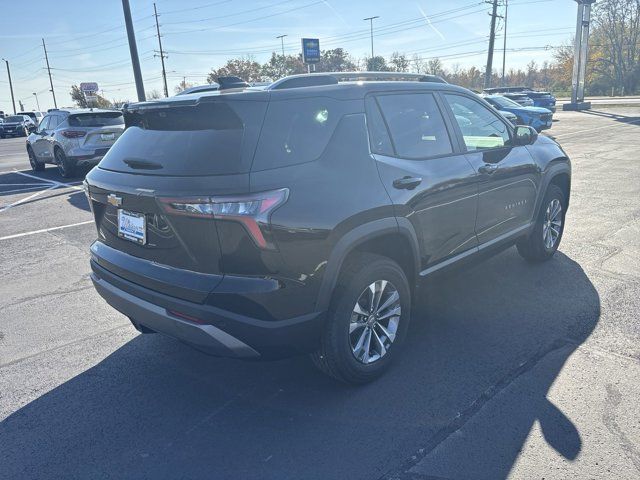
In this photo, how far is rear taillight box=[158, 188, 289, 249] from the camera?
8.25ft

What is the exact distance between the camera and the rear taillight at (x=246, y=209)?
252 cm

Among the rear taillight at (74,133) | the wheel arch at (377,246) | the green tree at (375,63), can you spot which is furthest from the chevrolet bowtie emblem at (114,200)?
the green tree at (375,63)

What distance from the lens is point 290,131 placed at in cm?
278

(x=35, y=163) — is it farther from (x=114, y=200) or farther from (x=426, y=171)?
A: (x=426, y=171)

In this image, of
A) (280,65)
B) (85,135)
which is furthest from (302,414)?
(280,65)

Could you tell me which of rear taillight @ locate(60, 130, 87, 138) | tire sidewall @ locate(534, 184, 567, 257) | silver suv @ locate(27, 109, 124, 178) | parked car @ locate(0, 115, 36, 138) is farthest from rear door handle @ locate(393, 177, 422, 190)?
parked car @ locate(0, 115, 36, 138)

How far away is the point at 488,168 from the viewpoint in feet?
13.3

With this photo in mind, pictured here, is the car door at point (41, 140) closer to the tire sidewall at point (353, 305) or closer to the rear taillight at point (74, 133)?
the rear taillight at point (74, 133)

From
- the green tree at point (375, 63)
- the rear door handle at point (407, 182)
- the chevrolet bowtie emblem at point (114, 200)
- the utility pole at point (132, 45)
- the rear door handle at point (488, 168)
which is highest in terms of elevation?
the green tree at point (375, 63)

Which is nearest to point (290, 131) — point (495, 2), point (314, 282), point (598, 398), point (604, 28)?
point (314, 282)

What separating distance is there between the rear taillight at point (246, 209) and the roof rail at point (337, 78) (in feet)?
2.80

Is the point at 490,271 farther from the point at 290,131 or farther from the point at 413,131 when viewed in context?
the point at 290,131

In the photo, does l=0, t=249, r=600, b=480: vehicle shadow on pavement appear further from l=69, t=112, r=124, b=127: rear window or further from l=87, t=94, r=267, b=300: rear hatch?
l=69, t=112, r=124, b=127: rear window

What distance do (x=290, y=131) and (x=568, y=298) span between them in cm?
304
